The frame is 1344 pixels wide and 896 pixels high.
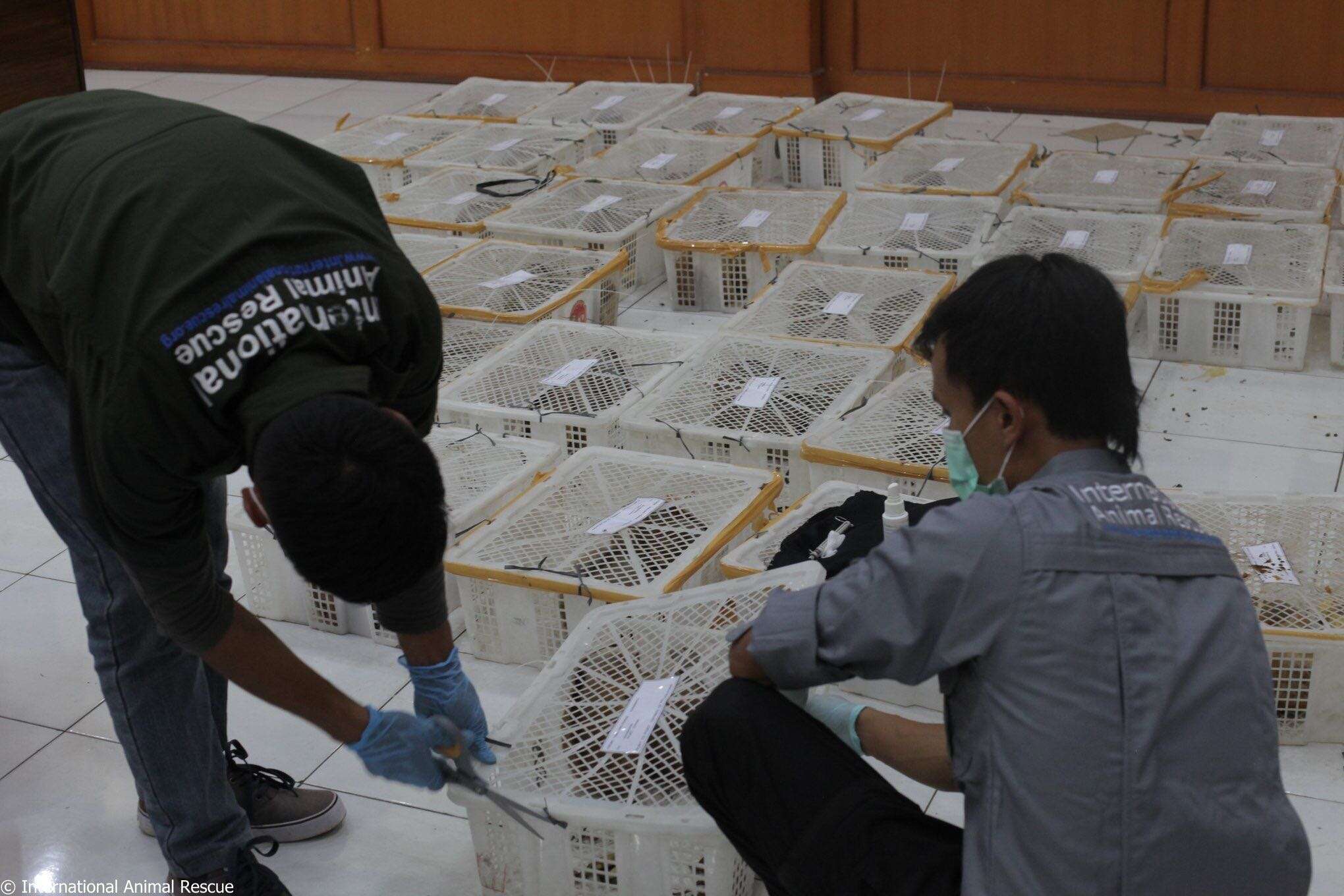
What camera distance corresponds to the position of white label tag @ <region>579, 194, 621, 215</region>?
13.3ft

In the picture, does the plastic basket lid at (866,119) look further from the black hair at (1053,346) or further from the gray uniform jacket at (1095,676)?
the gray uniform jacket at (1095,676)

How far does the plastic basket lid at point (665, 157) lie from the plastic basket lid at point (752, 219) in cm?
31

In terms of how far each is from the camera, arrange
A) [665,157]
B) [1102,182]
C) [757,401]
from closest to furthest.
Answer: [757,401] → [1102,182] → [665,157]

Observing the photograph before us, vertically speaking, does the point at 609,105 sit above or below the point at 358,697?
above

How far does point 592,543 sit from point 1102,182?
2.46 metres

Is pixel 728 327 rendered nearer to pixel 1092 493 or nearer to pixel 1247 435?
pixel 1247 435

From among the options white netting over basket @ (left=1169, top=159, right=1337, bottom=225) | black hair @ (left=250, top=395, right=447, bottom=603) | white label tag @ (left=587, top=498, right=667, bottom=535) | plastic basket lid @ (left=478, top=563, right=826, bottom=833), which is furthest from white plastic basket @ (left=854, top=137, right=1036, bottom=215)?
black hair @ (left=250, top=395, right=447, bottom=603)

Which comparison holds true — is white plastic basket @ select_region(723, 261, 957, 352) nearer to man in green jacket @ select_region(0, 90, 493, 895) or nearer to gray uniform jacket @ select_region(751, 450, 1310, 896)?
man in green jacket @ select_region(0, 90, 493, 895)

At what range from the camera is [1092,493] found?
1.23 m

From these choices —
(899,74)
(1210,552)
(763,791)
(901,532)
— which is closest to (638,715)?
(763,791)

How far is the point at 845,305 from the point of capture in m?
3.35

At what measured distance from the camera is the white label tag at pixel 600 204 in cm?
407

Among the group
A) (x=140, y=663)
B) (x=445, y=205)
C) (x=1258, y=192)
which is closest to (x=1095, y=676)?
(x=140, y=663)

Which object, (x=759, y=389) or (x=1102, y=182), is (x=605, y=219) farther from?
(x=1102, y=182)
